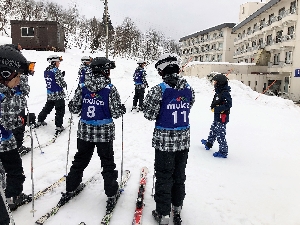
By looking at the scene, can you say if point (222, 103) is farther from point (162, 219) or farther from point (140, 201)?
point (162, 219)

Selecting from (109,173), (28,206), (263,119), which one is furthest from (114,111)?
(263,119)

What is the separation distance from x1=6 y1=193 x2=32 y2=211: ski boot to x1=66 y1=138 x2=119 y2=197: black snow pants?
2.11 feet

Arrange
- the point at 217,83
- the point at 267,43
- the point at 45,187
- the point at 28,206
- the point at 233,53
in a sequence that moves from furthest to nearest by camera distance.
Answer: the point at 233,53
the point at 267,43
the point at 217,83
the point at 45,187
the point at 28,206

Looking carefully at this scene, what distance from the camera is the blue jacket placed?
18.6ft

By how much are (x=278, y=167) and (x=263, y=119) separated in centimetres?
559

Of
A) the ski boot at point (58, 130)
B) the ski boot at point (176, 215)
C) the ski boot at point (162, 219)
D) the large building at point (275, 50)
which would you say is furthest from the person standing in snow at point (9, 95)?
the large building at point (275, 50)

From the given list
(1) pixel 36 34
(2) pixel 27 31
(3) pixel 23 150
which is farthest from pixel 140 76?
(2) pixel 27 31

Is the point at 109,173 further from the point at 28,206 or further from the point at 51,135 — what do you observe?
the point at 51,135

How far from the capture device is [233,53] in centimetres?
5519

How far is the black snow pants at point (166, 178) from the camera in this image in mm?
3242

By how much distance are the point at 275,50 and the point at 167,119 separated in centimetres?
3745

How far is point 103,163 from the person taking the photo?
366 cm

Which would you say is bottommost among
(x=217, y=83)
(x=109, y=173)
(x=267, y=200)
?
(x=267, y=200)

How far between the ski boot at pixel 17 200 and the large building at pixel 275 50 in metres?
27.2
